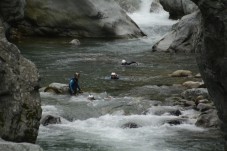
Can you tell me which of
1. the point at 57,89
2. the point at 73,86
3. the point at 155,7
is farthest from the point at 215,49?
the point at 155,7

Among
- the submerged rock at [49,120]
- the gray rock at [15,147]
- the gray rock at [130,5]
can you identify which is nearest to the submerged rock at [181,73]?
the submerged rock at [49,120]

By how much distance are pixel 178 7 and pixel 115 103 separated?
3209cm

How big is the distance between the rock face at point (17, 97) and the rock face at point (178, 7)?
3847 centimetres

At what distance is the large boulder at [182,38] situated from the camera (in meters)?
37.7

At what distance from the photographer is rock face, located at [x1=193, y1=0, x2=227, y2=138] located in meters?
12.8

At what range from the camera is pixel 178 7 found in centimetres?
5253

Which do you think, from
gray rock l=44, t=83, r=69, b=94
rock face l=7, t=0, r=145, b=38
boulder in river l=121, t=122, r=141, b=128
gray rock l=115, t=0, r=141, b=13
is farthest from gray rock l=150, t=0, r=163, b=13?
boulder in river l=121, t=122, r=141, b=128

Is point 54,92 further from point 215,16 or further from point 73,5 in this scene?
point 73,5

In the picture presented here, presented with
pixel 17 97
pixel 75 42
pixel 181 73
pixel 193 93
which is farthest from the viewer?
pixel 75 42

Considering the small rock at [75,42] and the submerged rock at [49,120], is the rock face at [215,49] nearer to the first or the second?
the submerged rock at [49,120]

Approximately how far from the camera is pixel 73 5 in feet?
147

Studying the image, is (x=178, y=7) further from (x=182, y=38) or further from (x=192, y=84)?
(x=192, y=84)

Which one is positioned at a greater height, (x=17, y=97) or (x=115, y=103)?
(x=17, y=97)

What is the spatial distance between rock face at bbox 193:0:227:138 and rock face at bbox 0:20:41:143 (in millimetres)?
4710
